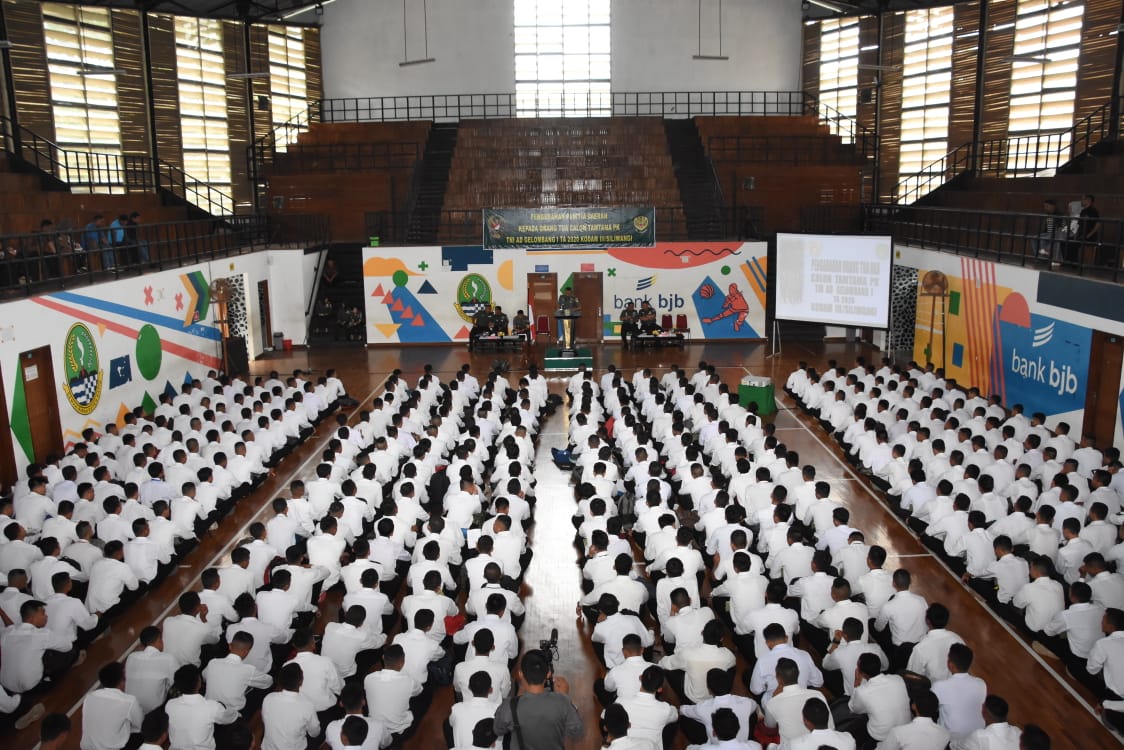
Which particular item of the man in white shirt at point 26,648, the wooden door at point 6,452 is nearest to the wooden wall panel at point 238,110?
the wooden door at point 6,452

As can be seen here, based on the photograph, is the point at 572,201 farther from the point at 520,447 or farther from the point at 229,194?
the point at 520,447

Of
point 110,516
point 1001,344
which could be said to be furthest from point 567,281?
point 110,516

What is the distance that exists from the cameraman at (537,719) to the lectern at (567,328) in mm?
13848

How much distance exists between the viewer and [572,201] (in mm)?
25703

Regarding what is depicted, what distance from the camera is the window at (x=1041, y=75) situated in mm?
21234

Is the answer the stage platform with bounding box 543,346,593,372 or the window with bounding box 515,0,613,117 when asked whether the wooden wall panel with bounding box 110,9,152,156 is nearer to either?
the window with bounding box 515,0,613,117

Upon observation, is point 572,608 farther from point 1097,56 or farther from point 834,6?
point 834,6

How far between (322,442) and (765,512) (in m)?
7.60

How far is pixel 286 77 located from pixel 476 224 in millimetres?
9174

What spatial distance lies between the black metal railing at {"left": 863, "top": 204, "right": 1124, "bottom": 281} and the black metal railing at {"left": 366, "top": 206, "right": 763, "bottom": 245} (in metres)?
3.04

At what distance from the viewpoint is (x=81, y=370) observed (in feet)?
44.8

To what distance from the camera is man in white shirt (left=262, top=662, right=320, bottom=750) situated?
607cm

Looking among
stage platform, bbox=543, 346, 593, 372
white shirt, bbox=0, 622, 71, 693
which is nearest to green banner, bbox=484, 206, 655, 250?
stage platform, bbox=543, 346, 593, 372

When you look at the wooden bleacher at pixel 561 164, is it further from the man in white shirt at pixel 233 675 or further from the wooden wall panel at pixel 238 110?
the man in white shirt at pixel 233 675
